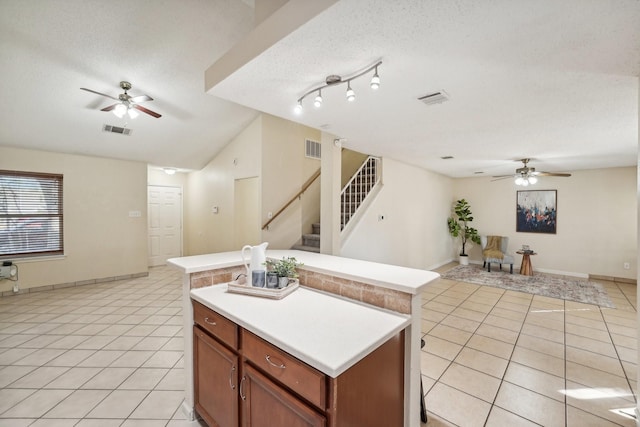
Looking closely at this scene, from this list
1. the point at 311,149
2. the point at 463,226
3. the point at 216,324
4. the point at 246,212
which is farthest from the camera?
the point at 463,226

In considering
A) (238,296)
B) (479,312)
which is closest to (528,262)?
(479,312)

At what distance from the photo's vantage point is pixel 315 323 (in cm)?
139

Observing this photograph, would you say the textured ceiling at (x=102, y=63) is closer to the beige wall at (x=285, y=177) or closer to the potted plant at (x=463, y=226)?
the beige wall at (x=285, y=177)

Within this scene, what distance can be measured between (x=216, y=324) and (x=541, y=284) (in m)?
6.44

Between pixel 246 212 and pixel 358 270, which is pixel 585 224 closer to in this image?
pixel 358 270

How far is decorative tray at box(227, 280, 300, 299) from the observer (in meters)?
1.76

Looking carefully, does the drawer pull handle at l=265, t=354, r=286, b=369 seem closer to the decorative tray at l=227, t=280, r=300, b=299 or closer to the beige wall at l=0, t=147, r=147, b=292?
the decorative tray at l=227, t=280, r=300, b=299

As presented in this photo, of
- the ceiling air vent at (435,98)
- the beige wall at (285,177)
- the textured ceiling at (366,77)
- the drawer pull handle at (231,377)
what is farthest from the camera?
the beige wall at (285,177)

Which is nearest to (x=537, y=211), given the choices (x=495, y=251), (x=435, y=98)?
(x=495, y=251)

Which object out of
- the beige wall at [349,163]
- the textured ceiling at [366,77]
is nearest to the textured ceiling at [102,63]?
the textured ceiling at [366,77]

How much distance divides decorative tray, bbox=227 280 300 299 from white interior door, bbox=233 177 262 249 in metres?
3.02

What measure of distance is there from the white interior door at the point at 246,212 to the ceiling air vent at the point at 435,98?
3312 millimetres

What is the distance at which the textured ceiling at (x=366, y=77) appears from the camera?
1.37 m

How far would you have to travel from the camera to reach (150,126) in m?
4.57
